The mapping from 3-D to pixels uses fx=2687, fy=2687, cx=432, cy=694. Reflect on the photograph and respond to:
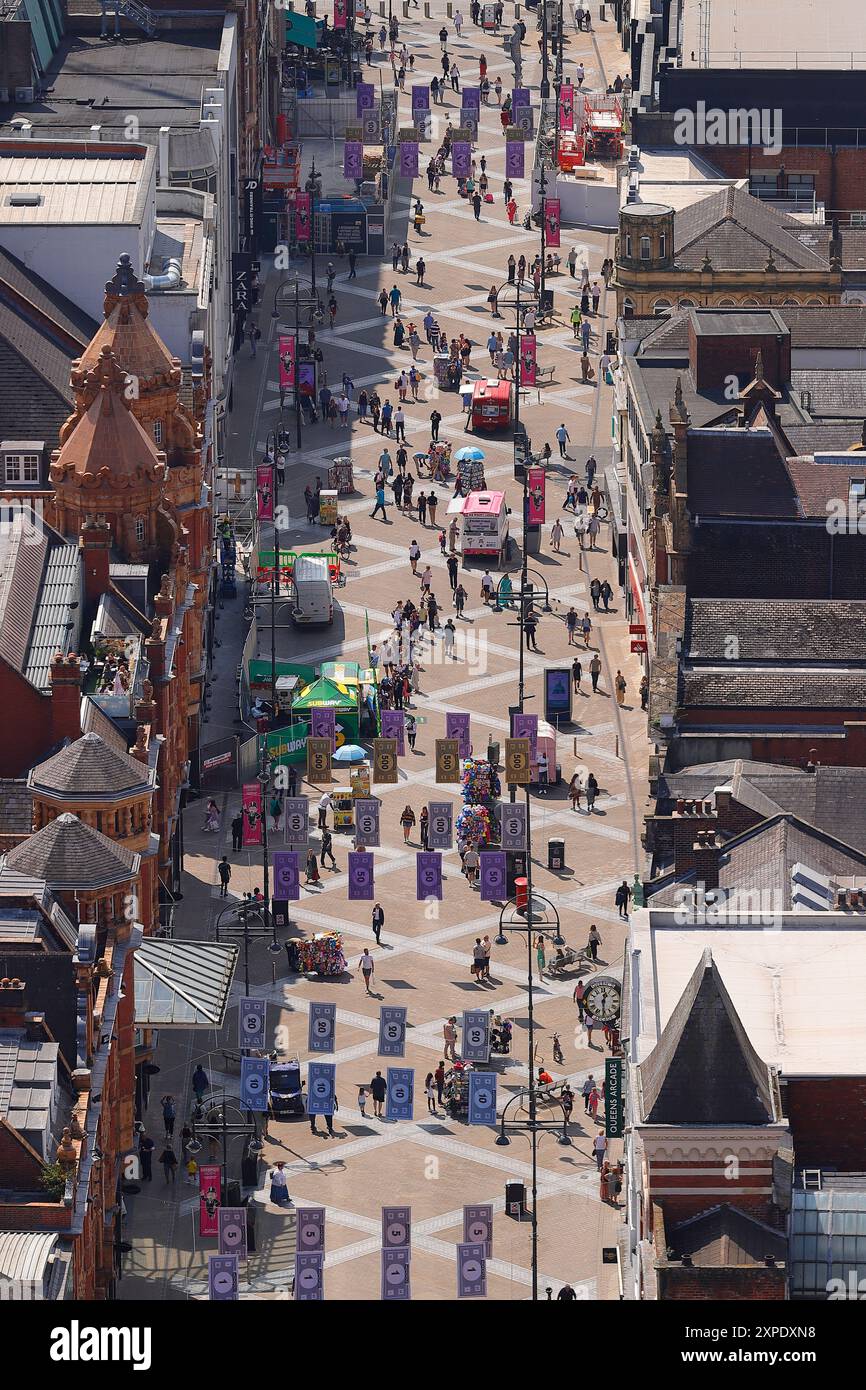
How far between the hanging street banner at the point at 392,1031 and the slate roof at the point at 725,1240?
85.1 feet

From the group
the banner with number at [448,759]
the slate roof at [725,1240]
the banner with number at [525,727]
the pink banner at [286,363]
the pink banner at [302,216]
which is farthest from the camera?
the pink banner at [302,216]

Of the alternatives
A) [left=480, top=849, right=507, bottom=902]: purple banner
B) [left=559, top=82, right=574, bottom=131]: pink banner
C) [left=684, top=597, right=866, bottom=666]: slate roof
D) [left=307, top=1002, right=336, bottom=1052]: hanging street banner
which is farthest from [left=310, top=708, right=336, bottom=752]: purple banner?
[left=559, top=82, right=574, bottom=131]: pink banner

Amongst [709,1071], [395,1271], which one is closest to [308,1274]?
[395,1271]

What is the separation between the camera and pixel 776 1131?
52.9 m

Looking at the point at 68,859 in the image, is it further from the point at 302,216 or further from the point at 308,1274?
the point at 302,216

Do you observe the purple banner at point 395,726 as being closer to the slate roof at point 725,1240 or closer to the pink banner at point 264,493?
the pink banner at point 264,493

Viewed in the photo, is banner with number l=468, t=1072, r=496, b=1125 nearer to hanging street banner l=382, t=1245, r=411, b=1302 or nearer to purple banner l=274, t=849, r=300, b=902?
hanging street banner l=382, t=1245, r=411, b=1302

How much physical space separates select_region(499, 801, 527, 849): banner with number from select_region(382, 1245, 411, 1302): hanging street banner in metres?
29.2

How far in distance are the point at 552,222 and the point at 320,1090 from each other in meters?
101

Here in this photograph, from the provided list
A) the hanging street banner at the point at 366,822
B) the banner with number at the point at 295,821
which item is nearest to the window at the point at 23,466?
the banner with number at the point at 295,821

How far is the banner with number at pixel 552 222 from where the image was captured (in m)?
168
